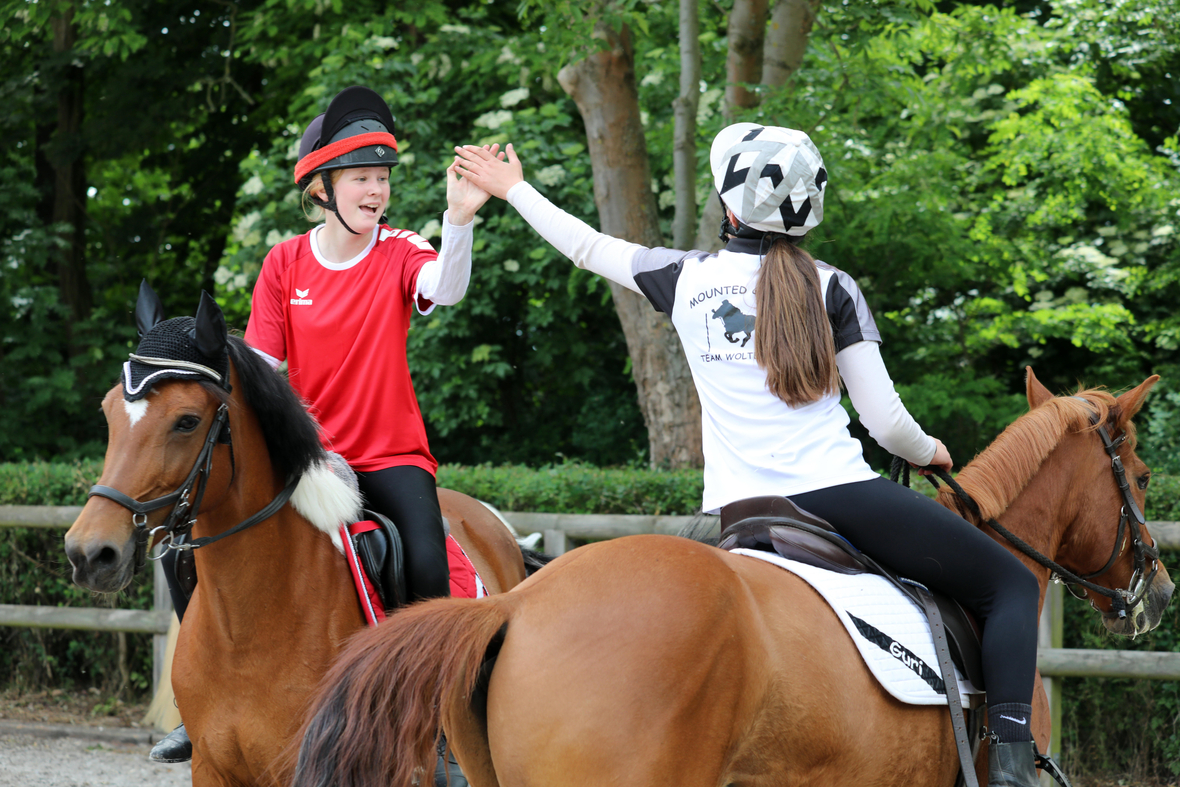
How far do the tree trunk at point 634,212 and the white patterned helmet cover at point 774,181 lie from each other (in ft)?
17.1

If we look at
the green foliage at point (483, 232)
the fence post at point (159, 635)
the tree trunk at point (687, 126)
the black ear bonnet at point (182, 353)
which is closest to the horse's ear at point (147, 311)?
the black ear bonnet at point (182, 353)

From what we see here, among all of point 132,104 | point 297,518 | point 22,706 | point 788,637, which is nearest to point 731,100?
point 297,518

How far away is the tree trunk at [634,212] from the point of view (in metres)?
7.73

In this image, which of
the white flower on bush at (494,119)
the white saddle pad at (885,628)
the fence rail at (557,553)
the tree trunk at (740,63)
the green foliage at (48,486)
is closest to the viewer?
the white saddle pad at (885,628)

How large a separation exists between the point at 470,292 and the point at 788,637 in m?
8.05

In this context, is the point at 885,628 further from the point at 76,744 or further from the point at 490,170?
the point at 76,744

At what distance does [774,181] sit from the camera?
2391 mm

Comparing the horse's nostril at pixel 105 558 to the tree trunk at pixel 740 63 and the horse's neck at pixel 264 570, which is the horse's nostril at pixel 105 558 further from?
the tree trunk at pixel 740 63

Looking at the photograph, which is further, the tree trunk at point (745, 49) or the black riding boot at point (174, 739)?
the tree trunk at point (745, 49)

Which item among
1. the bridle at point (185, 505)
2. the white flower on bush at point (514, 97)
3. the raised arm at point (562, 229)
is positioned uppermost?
the white flower on bush at point (514, 97)

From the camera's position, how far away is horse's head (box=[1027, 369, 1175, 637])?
3.09 m

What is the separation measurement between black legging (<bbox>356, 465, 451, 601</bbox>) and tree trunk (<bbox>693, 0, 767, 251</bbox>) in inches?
166

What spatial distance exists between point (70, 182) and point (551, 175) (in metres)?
7.57

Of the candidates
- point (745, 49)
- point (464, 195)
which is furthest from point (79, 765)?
point (745, 49)
